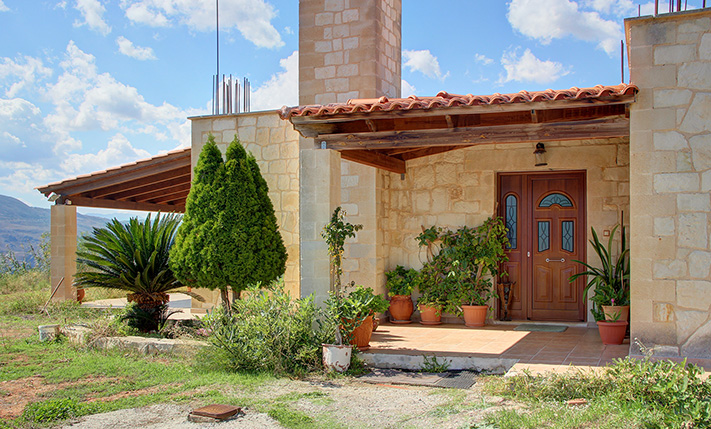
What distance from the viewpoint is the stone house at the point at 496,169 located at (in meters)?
6.18

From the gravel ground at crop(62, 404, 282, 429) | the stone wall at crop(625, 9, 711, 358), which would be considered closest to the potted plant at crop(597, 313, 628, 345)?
the stone wall at crop(625, 9, 711, 358)

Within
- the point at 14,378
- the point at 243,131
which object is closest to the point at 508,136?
the point at 243,131

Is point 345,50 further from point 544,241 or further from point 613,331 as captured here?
point 613,331

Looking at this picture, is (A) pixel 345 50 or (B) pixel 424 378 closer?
(B) pixel 424 378

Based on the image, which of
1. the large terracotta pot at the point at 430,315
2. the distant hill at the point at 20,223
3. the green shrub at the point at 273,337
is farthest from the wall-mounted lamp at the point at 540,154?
the distant hill at the point at 20,223

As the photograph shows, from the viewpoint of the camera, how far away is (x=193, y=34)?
46.1ft

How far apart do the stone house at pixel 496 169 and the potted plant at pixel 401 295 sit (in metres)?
0.26

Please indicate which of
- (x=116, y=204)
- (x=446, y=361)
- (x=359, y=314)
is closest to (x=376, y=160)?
(x=359, y=314)

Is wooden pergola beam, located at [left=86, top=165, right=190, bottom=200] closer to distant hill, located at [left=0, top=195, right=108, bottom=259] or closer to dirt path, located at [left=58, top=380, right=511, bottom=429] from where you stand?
dirt path, located at [left=58, top=380, right=511, bottom=429]

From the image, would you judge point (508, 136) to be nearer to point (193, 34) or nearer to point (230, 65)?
point (230, 65)

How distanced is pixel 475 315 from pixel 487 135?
3136 millimetres

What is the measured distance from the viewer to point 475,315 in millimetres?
9109

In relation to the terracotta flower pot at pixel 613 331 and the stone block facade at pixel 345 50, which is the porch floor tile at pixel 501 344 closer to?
the terracotta flower pot at pixel 613 331

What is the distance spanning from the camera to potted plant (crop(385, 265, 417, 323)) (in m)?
9.49
